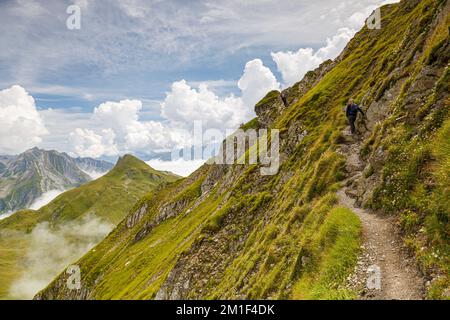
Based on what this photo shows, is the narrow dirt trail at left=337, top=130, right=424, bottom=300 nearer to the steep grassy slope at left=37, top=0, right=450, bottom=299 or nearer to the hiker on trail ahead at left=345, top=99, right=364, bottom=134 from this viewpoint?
the steep grassy slope at left=37, top=0, right=450, bottom=299

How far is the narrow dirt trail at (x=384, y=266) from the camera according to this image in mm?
14039

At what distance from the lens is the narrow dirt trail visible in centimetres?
1404

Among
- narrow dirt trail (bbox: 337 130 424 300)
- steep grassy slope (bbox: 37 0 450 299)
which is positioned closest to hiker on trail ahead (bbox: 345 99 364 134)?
steep grassy slope (bbox: 37 0 450 299)

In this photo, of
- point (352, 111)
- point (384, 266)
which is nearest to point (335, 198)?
point (384, 266)

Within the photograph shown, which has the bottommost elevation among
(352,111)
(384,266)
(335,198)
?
(384,266)

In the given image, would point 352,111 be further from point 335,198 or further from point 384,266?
point 384,266

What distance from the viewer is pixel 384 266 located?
15742mm

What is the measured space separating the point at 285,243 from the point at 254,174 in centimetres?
3271

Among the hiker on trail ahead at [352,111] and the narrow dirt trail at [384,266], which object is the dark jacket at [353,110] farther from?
the narrow dirt trail at [384,266]

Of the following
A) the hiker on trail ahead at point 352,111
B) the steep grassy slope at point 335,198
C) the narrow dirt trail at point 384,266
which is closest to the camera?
the narrow dirt trail at point 384,266

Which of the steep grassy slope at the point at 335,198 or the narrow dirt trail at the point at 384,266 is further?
the steep grassy slope at the point at 335,198

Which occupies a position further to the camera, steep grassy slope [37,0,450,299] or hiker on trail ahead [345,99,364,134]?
hiker on trail ahead [345,99,364,134]

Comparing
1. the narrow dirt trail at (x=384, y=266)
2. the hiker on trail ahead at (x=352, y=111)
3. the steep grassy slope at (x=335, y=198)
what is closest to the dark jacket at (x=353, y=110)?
the hiker on trail ahead at (x=352, y=111)

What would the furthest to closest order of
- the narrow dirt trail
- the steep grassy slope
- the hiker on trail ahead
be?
the hiker on trail ahead
the steep grassy slope
the narrow dirt trail
